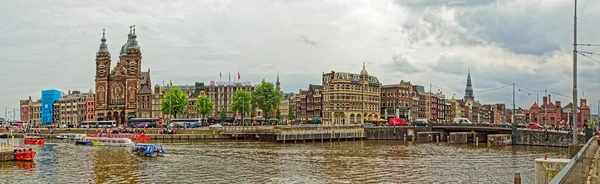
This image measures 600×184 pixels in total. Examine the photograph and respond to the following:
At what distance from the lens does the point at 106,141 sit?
102m

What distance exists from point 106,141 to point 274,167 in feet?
170

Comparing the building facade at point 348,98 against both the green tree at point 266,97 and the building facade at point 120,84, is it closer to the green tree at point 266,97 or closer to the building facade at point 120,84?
the green tree at point 266,97

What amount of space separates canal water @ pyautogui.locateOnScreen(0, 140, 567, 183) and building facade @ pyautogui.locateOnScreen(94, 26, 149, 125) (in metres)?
107

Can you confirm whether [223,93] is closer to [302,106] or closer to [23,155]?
[302,106]

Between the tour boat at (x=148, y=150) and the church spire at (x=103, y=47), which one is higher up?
the church spire at (x=103, y=47)

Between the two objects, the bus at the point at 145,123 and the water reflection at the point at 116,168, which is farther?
the bus at the point at 145,123

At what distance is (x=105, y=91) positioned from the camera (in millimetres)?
188125

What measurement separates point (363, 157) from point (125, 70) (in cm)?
12949

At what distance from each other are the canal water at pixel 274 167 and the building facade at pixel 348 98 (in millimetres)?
77053

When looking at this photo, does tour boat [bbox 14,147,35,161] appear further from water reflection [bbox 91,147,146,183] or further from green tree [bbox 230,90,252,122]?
green tree [bbox 230,90,252,122]

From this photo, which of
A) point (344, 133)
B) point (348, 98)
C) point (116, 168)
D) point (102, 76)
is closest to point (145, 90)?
point (102, 76)

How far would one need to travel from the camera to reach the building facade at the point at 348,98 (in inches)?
6280

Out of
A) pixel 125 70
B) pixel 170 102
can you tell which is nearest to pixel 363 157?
pixel 170 102

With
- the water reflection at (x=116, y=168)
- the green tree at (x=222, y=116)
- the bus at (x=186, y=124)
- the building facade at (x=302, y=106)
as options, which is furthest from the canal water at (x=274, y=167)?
the building facade at (x=302, y=106)
